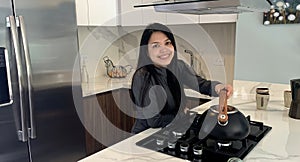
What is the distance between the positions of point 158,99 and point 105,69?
202 cm

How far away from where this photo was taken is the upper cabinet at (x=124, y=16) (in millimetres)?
2592

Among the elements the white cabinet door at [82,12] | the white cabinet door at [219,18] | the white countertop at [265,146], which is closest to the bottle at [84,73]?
the white cabinet door at [82,12]

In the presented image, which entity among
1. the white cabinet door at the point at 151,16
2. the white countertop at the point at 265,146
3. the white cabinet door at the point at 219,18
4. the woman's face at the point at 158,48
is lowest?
the white countertop at the point at 265,146

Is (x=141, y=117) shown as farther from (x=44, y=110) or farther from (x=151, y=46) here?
(x=44, y=110)

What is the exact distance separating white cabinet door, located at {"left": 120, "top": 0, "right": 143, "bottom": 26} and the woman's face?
1.38m

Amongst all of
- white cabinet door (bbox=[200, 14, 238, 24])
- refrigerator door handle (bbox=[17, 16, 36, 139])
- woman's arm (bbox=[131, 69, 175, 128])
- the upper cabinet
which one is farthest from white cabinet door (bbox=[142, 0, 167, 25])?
refrigerator door handle (bbox=[17, 16, 36, 139])

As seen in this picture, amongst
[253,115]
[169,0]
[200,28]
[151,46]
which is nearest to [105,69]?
[200,28]

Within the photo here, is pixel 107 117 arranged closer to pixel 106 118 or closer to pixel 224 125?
pixel 106 118

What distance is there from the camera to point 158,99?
5.04 ft

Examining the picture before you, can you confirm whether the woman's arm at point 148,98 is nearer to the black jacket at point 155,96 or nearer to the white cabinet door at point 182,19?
the black jacket at point 155,96

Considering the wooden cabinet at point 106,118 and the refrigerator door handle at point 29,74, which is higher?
the refrigerator door handle at point 29,74

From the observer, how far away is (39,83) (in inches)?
65.9

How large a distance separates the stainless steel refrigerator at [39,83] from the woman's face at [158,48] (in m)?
0.61

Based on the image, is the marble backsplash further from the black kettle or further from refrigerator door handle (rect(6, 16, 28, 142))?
the black kettle
